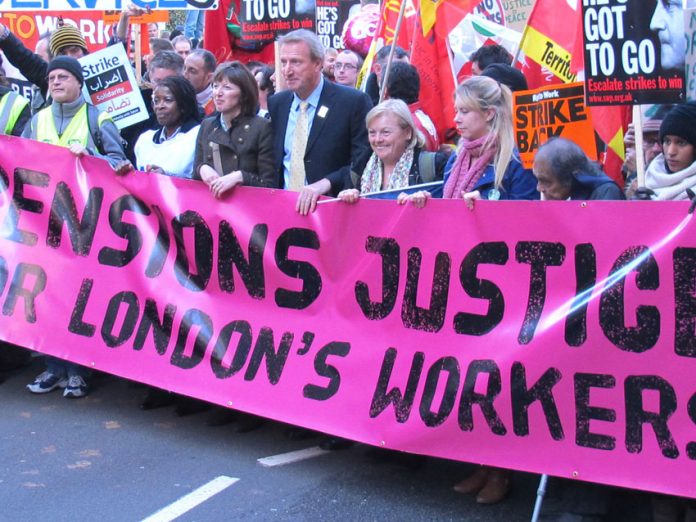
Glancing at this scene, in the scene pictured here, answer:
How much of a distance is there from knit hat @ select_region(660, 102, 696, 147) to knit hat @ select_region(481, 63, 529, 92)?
7.02 ft

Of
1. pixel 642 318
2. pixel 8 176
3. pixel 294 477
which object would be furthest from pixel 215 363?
pixel 642 318

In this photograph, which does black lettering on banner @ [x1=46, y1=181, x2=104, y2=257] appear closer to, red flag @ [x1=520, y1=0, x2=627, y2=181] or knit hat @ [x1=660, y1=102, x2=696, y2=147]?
knit hat @ [x1=660, y1=102, x2=696, y2=147]

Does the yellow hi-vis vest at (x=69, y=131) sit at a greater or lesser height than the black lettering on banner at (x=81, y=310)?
greater

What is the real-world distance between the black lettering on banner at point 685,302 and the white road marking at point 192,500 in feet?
7.14

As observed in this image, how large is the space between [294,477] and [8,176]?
264cm

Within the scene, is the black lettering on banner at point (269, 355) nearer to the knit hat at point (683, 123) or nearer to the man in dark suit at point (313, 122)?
the man in dark suit at point (313, 122)

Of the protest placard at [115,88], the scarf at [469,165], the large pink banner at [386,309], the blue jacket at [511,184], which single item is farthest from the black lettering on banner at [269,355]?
the protest placard at [115,88]

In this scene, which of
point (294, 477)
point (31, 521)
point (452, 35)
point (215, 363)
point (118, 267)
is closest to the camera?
point (31, 521)

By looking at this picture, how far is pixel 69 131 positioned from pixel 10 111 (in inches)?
27.9

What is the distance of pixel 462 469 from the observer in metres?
5.33

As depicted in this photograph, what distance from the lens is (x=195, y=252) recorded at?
5.86m

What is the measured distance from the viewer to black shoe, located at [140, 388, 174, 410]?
6301 millimetres

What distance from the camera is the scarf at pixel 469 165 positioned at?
5.13m

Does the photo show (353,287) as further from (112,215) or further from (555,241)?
(112,215)
